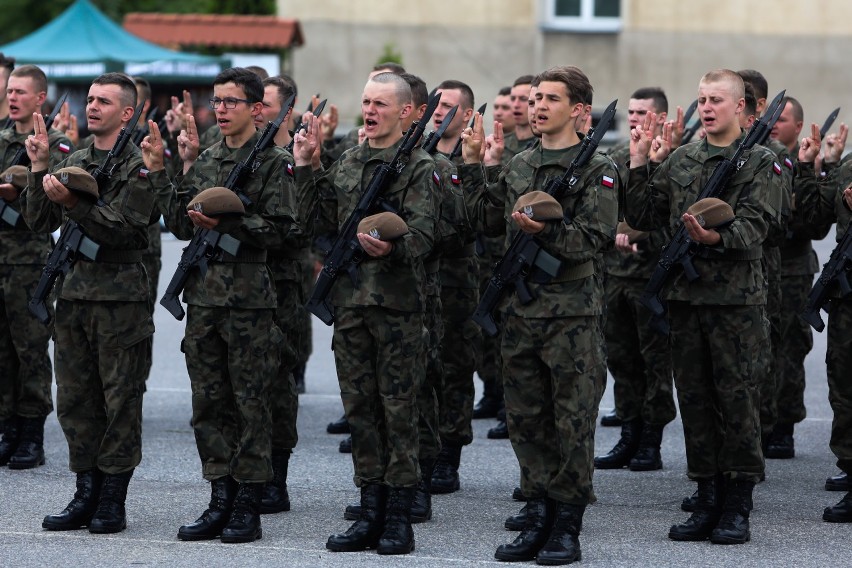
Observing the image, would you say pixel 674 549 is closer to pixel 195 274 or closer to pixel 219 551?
pixel 219 551

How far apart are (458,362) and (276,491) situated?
135 centimetres

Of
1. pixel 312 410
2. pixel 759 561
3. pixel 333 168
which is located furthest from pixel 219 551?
pixel 312 410

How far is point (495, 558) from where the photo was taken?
693 cm

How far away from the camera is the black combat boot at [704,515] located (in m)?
7.32

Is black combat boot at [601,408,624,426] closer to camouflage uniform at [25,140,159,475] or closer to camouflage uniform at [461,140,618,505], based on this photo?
A: camouflage uniform at [461,140,618,505]

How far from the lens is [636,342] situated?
9461 mm

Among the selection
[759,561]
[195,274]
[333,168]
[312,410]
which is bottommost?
[312,410]

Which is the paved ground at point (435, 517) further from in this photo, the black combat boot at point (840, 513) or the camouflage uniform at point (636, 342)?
the camouflage uniform at point (636, 342)

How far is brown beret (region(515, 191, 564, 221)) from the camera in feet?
21.5

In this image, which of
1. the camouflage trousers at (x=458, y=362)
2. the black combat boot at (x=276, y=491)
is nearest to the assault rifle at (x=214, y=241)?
the black combat boot at (x=276, y=491)

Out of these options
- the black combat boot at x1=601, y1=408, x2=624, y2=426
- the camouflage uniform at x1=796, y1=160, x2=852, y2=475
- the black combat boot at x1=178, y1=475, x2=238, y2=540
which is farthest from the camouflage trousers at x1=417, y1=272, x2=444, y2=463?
the black combat boot at x1=601, y1=408, x2=624, y2=426

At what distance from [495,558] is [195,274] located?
1946mm

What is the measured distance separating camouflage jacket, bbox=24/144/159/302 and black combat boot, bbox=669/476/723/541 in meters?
2.86

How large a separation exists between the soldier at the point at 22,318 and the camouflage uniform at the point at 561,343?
3278 mm
